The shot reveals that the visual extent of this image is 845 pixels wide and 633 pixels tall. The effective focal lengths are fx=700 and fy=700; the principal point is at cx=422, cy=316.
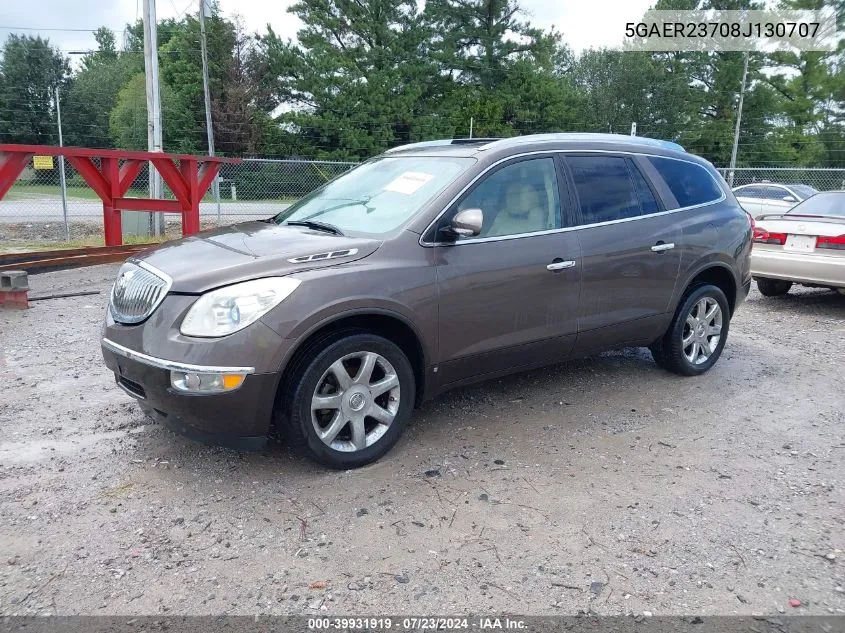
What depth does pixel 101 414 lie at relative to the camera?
4477mm

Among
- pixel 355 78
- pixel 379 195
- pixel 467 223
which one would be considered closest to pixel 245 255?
pixel 379 195

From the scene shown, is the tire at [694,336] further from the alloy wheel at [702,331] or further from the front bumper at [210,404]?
the front bumper at [210,404]

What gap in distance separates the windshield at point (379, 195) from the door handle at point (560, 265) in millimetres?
808

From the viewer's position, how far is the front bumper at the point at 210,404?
11.0ft

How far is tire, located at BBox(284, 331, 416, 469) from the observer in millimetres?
3529

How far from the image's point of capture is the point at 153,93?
1380 centimetres

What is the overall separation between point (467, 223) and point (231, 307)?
1.36 metres

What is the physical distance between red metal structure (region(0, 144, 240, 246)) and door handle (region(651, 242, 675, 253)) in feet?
21.8

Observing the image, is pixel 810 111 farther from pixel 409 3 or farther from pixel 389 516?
pixel 389 516

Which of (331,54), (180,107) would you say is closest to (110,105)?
(180,107)

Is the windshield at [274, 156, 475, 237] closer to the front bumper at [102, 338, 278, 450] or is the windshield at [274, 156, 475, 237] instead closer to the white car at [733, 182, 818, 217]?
the front bumper at [102, 338, 278, 450]

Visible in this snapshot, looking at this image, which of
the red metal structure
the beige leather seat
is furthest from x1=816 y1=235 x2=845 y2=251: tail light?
the red metal structure

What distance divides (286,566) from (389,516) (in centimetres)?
58

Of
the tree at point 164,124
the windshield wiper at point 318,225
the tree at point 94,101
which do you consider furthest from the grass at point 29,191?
the windshield wiper at point 318,225
